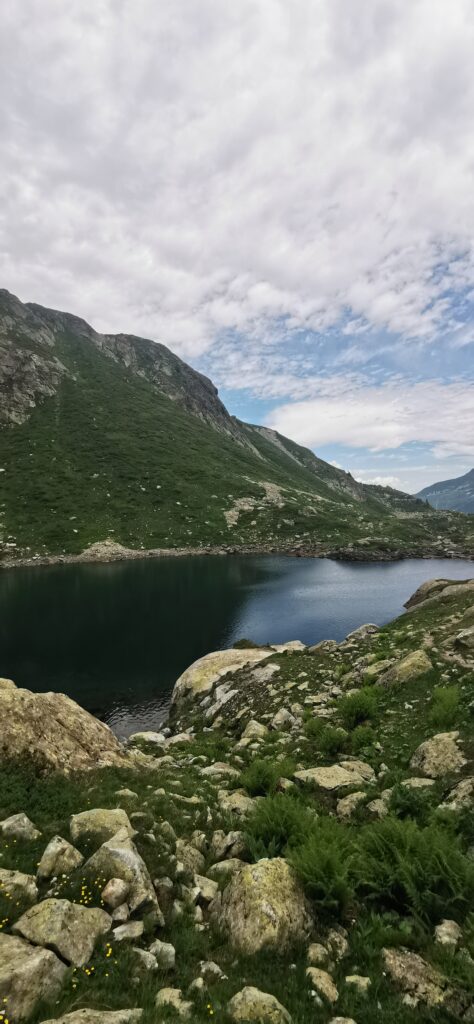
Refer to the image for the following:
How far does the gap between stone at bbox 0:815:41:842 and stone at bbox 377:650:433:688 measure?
15737 millimetres

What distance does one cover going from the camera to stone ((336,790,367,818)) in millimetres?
12469

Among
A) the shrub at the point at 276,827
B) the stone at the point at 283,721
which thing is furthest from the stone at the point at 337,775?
the stone at the point at 283,721

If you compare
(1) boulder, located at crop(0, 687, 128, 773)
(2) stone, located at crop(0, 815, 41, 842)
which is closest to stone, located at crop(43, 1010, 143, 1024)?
(2) stone, located at crop(0, 815, 41, 842)

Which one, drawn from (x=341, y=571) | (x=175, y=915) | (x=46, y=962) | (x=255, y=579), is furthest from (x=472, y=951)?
(x=341, y=571)

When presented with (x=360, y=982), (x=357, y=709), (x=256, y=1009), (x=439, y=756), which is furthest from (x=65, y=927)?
(x=357, y=709)

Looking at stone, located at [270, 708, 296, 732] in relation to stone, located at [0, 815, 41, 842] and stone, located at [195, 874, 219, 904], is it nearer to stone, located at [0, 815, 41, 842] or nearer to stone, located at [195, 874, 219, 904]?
stone, located at [195, 874, 219, 904]

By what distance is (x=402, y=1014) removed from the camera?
247 inches

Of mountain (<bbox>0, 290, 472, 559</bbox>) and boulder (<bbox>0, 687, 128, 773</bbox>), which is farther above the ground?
mountain (<bbox>0, 290, 472, 559</bbox>)

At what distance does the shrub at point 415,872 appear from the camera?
326 inches

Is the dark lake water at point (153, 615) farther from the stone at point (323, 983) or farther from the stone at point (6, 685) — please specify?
the stone at point (323, 983)

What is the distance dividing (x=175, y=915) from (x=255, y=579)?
82211 mm

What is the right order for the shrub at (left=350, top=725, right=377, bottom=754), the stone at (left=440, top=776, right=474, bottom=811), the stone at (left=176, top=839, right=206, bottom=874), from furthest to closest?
the shrub at (left=350, top=725, right=377, bottom=754), the stone at (left=440, top=776, right=474, bottom=811), the stone at (left=176, top=839, right=206, bottom=874)

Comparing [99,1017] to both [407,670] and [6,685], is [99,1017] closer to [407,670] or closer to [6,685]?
[6,685]

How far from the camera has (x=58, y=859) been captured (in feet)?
29.5
